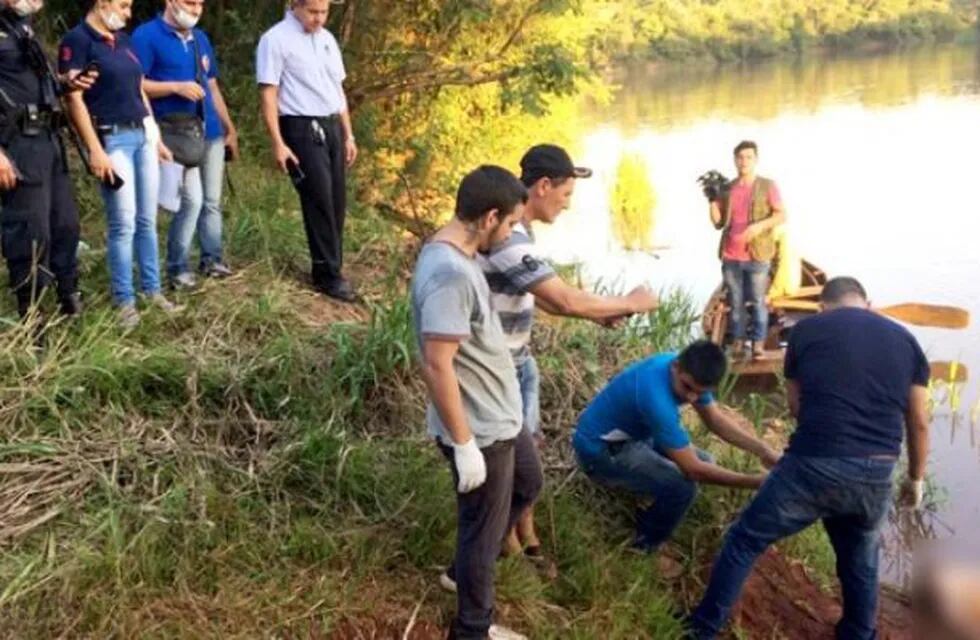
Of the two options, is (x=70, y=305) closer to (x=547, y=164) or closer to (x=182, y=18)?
(x=182, y=18)

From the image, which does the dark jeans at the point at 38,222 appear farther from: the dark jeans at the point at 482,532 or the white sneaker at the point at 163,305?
the dark jeans at the point at 482,532

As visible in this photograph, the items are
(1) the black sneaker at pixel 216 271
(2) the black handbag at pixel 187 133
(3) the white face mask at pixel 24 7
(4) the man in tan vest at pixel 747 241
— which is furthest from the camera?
(4) the man in tan vest at pixel 747 241

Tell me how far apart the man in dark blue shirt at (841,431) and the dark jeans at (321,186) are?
9.01 feet

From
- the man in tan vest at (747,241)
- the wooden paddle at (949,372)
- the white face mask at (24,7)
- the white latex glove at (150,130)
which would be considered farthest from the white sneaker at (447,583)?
the wooden paddle at (949,372)

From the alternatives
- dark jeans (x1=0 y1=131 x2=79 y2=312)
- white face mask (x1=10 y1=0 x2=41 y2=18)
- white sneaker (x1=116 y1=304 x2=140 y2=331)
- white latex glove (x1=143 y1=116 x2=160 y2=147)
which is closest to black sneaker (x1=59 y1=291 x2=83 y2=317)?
dark jeans (x1=0 y1=131 x2=79 y2=312)

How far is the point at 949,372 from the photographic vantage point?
8828 millimetres

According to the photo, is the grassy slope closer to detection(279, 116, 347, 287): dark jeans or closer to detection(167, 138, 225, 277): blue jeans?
detection(167, 138, 225, 277): blue jeans

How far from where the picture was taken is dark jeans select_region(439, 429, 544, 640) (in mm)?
3293

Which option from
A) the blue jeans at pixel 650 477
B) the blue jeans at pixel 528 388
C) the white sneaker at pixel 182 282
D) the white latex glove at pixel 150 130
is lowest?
the blue jeans at pixel 650 477

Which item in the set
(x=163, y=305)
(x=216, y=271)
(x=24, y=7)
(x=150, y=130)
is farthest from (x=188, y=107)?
(x=24, y=7)

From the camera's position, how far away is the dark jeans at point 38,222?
426 cm

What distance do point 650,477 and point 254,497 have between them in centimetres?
161

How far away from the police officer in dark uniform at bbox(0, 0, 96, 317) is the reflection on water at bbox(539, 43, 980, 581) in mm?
4654

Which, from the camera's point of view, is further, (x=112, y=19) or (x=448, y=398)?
(x=112, y=19)
